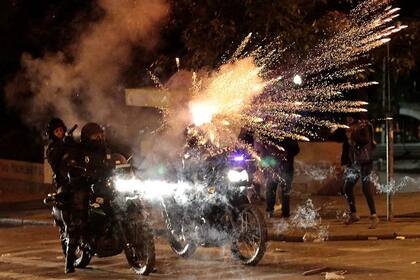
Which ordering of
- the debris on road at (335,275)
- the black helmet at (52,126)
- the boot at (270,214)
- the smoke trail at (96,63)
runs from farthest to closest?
1. the smoke trail at (96,63)
2. the boot at (270,214)
3. the black helmet at (52,126)
4. the debris on road at (335,275)

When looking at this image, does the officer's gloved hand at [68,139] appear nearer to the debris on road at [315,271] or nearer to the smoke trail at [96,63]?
the debris on road at [315,271]

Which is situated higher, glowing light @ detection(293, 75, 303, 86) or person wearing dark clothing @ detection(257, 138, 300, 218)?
glowing light @ detection(293, 75, 303, 86)

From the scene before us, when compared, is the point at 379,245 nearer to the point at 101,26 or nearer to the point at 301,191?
the point at 301,191

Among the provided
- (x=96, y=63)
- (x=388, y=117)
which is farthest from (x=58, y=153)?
(x=96, y=63)

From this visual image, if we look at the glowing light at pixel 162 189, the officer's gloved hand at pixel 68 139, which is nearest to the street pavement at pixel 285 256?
the glowing light at pixel 162 189

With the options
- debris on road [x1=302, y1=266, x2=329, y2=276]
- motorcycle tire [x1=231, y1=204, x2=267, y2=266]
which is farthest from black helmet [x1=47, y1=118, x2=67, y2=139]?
debris on road [x1=302, y1=266, x2=329, y2=276]

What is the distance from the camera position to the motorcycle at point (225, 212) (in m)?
9.88

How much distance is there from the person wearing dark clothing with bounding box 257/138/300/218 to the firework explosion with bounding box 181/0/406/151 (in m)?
0.16

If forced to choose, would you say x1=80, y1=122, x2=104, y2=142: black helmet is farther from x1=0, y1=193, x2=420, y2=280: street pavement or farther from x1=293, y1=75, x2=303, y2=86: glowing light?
x1=293, y1=75, x2=303, y2=86: glowing light

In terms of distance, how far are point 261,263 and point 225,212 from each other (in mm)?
772

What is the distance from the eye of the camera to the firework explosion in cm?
1509

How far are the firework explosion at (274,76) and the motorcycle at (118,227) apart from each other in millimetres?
4245

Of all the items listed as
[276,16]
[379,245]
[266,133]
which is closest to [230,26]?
[276,16]

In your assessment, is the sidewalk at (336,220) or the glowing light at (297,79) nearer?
the sidewalk at (336,220)
